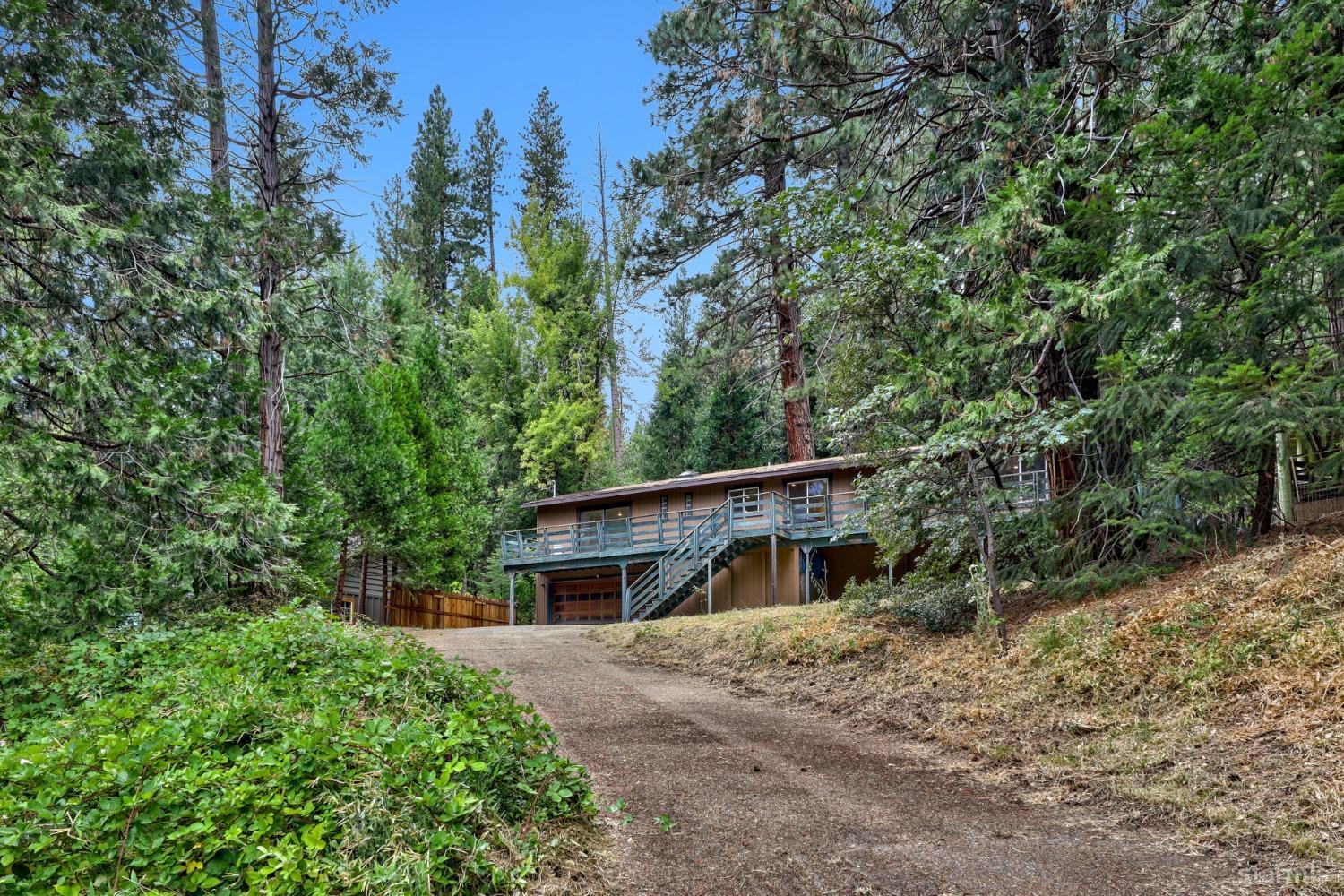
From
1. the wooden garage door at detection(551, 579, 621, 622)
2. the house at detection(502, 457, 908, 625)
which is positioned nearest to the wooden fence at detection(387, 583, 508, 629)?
the house at detection(502, 457, 908, 625)

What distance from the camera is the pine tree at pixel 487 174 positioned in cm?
3912

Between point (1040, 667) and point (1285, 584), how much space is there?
1.78 meters

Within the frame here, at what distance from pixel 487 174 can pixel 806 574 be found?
1177 inches

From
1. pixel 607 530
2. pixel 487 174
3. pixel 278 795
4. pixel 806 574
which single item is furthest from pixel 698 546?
pixel 487 174

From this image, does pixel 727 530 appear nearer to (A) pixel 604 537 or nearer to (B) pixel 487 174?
(A) pixel 604 537

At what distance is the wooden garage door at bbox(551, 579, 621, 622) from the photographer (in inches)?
964

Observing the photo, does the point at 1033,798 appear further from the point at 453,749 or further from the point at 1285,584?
the point at 453,749

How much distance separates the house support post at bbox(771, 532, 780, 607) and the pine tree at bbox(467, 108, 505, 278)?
24.3 meters

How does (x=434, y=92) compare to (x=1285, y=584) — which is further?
(x=434, y=92)

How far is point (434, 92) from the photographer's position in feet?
128

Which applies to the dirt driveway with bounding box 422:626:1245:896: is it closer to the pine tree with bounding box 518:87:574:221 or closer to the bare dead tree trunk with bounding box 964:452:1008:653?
the bare dead tree trunk with bounding box 964:452:1008:653

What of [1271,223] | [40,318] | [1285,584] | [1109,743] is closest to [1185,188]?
[1271,223]

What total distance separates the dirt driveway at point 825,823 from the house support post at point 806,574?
1258 cm

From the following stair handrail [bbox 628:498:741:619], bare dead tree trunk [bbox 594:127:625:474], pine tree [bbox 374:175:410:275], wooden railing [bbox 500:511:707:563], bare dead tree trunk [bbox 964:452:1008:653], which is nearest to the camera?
bare dead tree trunk [bbox 964:452:1008:653]
